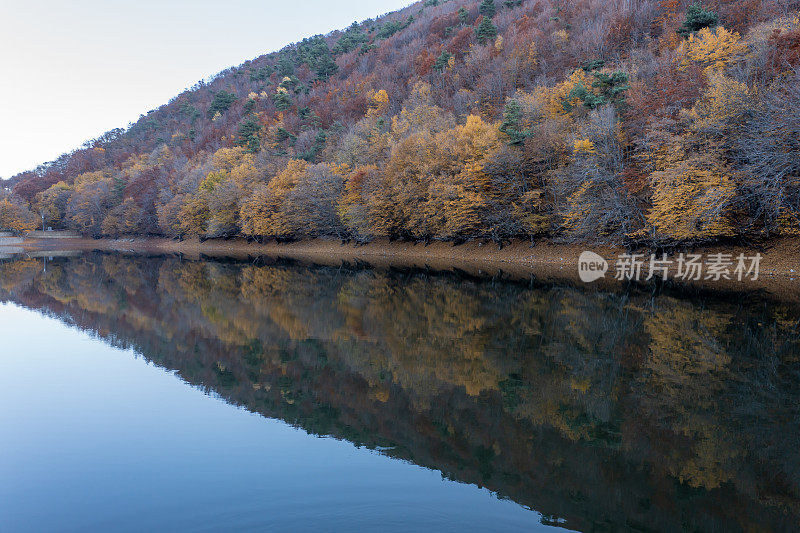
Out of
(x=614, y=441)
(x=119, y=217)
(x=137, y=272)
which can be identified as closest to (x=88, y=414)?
(x=614, y=441)

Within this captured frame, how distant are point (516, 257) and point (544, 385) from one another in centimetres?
3389

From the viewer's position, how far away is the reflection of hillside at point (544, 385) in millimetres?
6105

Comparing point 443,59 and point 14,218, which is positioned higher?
point 443,59

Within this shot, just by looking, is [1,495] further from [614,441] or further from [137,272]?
[137,272]

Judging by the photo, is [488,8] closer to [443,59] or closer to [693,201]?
[443,59]

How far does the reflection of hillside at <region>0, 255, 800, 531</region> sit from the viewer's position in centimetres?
611

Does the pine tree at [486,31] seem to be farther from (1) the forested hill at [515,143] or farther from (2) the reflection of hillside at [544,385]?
(2) the reflection of hillside at [544,385]

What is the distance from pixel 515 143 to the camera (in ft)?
135

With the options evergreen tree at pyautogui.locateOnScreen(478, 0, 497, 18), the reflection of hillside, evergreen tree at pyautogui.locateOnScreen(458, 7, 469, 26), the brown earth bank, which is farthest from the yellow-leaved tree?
evergreen tree at pyautogui.locateOnScreen(458, 7, 469, 26)

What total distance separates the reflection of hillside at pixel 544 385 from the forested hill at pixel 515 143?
40.9 ft

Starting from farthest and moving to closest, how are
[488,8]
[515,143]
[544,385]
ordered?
[488,8] → [515,143] → [544,385]

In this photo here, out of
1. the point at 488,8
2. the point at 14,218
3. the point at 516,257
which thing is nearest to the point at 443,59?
the point at 488,8

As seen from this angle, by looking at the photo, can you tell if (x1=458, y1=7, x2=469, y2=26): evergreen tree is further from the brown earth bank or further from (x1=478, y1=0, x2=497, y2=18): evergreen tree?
the brown earth bank

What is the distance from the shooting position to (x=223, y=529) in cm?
545
